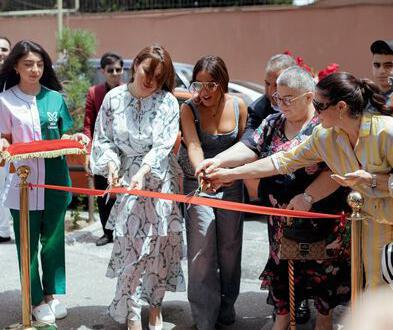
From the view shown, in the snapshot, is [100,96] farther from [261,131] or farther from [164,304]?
[261,131]

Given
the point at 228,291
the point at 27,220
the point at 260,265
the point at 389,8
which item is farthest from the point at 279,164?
Answer: the point at 389,8

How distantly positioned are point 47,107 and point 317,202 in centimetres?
189

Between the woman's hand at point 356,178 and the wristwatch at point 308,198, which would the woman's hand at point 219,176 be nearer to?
the wristwatch at point 308,198

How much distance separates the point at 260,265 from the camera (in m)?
5.80

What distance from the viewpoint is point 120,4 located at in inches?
599

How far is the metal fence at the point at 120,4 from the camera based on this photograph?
14.4 meters

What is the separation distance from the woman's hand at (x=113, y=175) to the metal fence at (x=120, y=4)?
10.7 meters

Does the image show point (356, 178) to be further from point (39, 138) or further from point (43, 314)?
point (43, 314)

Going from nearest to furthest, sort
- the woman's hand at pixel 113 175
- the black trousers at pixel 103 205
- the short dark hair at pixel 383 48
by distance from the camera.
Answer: the woman's hand at pixel 113 175, the short dark hair at pixel 383 48, the black trousers at pixel 103 205

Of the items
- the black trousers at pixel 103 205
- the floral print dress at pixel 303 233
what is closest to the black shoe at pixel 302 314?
the floral print dress at pixel 303 233

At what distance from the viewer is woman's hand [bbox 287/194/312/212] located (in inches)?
142

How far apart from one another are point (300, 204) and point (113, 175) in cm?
116

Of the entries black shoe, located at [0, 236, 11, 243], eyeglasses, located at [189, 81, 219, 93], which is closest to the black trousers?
black shoe, located at [0, 236, 11, 243]

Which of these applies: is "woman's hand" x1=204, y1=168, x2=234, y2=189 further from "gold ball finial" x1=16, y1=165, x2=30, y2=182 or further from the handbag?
"gold ball finial" x1=16, y1=165, x2=30, y2=182
